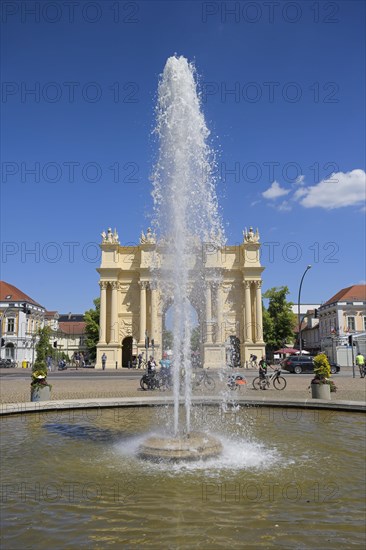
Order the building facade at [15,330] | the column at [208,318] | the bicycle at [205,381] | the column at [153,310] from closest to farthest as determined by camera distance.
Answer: the bicycle at [205,381], the column at [153,310], the column at [208,318], the building facade at [15,330]

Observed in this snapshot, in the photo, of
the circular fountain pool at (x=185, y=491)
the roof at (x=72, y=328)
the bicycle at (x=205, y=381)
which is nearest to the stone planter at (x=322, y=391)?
the circular fountain pool at (x=185, y=491)

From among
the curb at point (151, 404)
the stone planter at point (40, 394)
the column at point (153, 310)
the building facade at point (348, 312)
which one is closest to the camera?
the curb at point (151, 404)

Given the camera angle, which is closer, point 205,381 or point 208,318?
point 205,381

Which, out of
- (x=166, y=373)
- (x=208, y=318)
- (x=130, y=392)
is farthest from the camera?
(x=208, y=318)

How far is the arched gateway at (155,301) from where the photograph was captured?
6122 centimetres

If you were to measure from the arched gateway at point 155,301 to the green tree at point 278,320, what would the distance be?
16.5 metres

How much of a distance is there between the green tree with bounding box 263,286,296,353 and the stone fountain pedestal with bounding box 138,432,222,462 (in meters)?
73.1

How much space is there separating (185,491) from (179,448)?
5.19ft

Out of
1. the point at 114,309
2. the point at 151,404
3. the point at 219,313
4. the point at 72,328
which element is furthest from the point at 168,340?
the point at 72,328

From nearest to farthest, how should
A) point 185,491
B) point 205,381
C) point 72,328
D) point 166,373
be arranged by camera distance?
1. point 185,491
2. point 205,381
3. point 166,373
4. point 72,328

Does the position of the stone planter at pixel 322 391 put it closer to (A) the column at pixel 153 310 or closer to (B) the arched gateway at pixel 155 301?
(B) the arched gateway at pixel 155 301

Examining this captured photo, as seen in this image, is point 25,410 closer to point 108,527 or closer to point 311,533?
point 108,527

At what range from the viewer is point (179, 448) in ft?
26.0

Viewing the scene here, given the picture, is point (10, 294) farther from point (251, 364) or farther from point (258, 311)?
point (251, 364)
